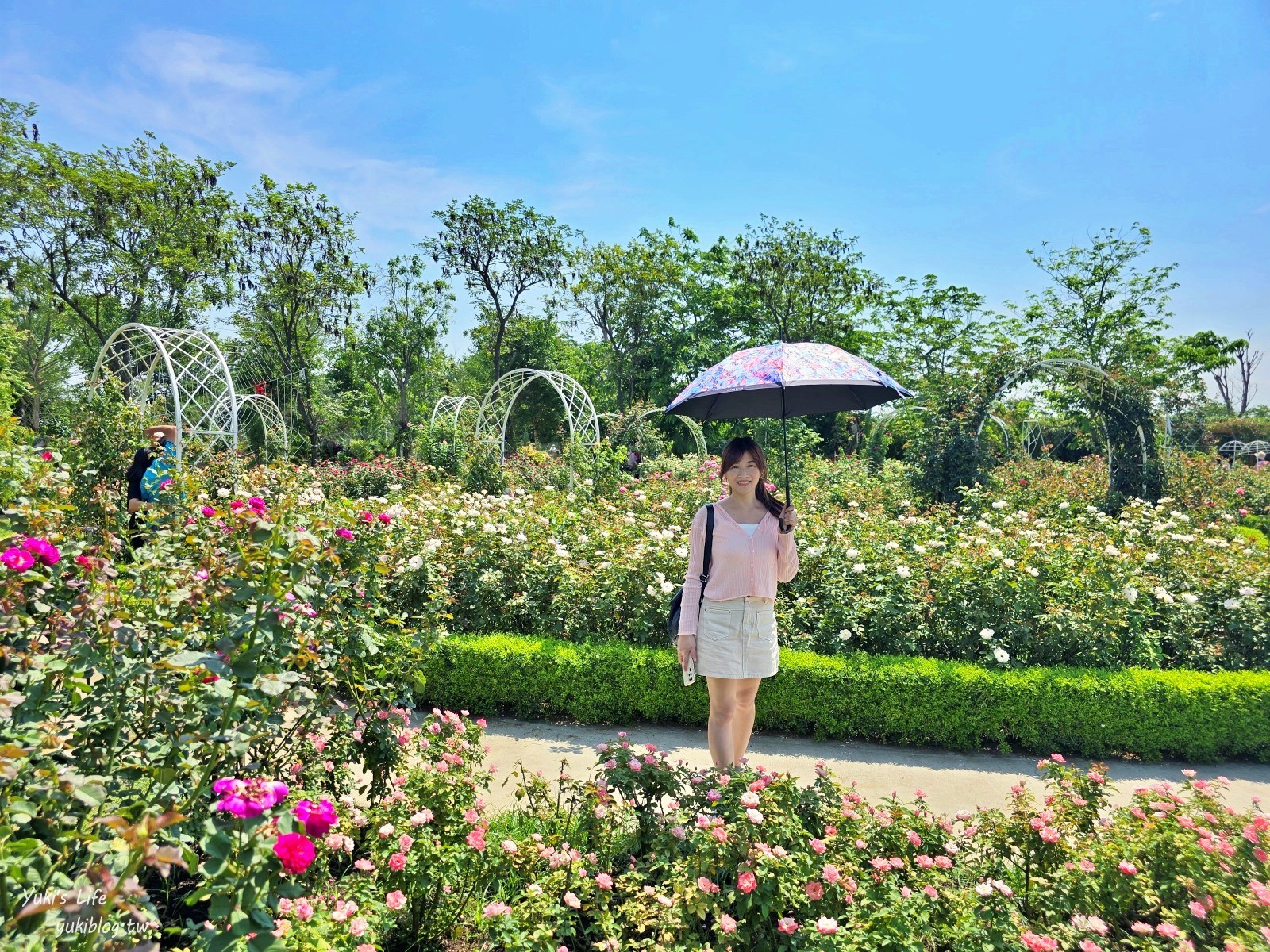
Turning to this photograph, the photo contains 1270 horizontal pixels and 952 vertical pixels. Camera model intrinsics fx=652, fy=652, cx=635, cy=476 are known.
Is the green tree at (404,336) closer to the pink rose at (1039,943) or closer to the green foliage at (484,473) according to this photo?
the green foliage at (484,473)

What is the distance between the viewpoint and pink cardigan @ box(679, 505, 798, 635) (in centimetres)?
294

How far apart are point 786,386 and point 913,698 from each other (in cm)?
245

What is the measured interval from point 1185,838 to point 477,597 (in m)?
4.24

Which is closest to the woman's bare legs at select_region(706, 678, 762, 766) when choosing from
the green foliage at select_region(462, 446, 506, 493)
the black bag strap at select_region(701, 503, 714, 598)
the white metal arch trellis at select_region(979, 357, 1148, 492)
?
the black bag strap at select_region(701, 503, 714, 598)

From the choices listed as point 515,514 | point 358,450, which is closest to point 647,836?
point 515,514

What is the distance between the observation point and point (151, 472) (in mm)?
5055

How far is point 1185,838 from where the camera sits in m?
2.04

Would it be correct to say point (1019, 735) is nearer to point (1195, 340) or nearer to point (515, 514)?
point (515, 514)

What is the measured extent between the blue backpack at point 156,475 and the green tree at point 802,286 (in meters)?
20.1

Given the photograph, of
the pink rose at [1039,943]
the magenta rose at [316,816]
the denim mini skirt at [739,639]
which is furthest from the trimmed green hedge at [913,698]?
the magenta rose at [316,816]

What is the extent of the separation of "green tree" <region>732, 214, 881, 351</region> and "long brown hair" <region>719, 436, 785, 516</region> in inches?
805

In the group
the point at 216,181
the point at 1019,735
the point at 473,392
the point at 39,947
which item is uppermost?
the point at 216,181

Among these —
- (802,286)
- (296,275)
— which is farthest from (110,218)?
(802,286)

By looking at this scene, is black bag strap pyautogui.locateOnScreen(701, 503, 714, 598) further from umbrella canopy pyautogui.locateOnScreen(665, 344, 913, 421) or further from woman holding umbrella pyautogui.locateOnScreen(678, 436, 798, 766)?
umbrella canopy pyautogui.locateOnScreen(665, 344, 913, 421)
